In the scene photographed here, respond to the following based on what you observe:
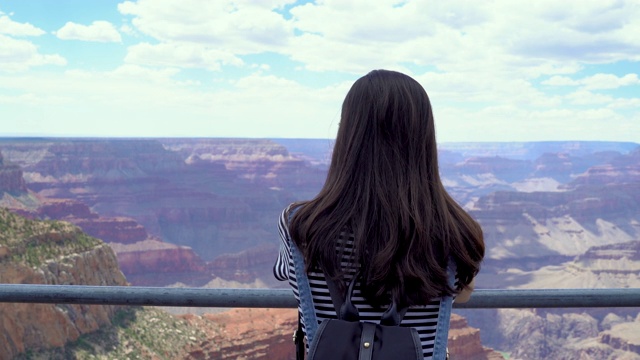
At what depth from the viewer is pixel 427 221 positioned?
1494 mm

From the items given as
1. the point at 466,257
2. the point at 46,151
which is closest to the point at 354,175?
the point at 466,257

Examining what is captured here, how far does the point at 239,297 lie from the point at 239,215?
9495 centimetres

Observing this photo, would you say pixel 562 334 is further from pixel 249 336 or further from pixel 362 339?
pixel 362 339

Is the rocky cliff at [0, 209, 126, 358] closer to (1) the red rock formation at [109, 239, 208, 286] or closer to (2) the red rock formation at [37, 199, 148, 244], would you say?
(1) the red rock formation at [109, 239, 208, 286]

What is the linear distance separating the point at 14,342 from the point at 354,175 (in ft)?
66.6

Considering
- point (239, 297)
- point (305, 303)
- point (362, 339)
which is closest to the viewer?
point (362, 339)

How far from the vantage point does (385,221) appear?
58.6 inches

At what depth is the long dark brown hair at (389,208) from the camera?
4.76 ft

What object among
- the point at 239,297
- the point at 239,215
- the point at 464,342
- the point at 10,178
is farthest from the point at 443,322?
the point at 239,215

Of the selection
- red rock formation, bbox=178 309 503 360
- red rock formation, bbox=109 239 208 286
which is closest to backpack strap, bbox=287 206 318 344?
red rock formation, bbox=178 309 503 360

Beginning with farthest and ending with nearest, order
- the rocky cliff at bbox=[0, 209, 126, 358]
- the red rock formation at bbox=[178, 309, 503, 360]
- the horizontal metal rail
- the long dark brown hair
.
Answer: the red rock formation at bbox=[178, 309, 503, 360]
the rocky cliff at bbox=[0, 209, 126, 358]
the horizontal metal rail
the long dark brown hair

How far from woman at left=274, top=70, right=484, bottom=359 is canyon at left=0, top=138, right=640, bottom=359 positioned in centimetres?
6122

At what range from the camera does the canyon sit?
6956cm

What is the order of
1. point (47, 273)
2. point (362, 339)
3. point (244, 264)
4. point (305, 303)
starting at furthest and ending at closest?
point (244, 264) < point (47, 273) < point (305, 303) < point (362, 339)
